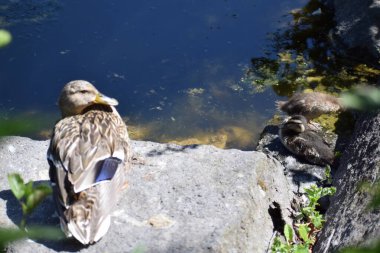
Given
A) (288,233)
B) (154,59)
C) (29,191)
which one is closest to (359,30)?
(154,59)

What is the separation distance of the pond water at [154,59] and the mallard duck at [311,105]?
378 millimetres

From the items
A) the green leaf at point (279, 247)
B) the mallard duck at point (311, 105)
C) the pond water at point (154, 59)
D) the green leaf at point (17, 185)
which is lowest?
the pond water at point (154, 59)

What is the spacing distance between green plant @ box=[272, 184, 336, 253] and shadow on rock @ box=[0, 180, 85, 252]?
52.9 inches

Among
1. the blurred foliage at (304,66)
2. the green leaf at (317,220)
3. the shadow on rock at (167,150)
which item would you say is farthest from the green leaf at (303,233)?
the blurred foliage at (304,66)

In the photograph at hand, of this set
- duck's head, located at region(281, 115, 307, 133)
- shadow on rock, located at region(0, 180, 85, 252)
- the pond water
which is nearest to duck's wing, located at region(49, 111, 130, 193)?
shadow on rock, located at region(0, 180, 85, 252)

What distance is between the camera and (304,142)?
6.19 metres

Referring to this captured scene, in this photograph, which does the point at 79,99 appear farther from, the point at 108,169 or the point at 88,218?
the point at 88,218

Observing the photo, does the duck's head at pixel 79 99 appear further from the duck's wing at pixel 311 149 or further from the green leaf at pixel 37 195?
the green leaf at pixel 37 195

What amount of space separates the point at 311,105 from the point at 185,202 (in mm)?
4039

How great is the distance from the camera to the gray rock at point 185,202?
3387mm

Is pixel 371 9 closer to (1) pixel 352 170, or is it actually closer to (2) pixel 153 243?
(1) pixel 352 170

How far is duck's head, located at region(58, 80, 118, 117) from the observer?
4.77m

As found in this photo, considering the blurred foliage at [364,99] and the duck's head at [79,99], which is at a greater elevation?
the blurred foliage at [364,99]

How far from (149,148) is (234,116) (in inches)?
128
